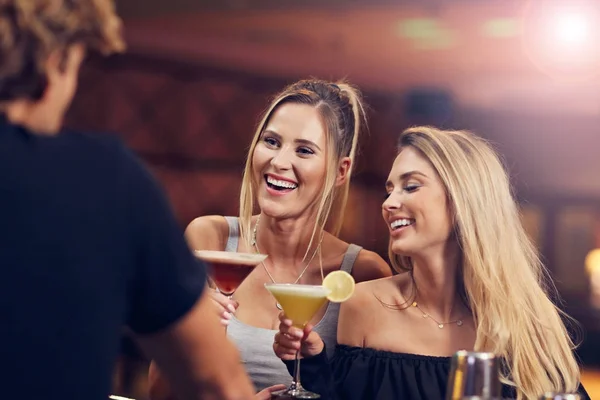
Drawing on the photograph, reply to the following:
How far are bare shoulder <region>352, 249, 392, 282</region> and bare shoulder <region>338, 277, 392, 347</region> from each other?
0.20 metres

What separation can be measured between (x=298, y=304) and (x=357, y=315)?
1.04 ft

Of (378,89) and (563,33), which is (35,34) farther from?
(378,89)

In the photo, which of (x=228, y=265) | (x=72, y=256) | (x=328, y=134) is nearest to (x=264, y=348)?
(x=228, y=265)

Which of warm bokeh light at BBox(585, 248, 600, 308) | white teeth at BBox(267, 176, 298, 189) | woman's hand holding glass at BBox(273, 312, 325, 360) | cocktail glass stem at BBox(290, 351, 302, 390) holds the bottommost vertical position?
cocktail glass stem at BBox(290, 351, 302, 390)

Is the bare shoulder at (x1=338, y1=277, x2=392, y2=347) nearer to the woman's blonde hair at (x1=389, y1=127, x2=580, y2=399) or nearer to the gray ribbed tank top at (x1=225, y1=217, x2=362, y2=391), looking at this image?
the gray ribbed tank top at (x1=225, y1=217, x2=362, y2=391)

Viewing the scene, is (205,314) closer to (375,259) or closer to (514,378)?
(514,378)

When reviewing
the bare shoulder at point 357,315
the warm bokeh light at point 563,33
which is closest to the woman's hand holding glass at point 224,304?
the bare shoulder at point 357,315

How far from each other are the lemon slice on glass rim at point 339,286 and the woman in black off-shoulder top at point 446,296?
16 centimetres

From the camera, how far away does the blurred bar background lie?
271 inches

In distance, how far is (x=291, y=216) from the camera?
8.86ft

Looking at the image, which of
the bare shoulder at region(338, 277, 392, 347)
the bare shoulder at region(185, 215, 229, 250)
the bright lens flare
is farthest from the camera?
the bright lens flare

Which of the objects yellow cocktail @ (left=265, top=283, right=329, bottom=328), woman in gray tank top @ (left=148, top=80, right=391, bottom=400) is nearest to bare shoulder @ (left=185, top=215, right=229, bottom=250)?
woman in gray tank top @ (left=148, top=80, right=391, bottom=400)

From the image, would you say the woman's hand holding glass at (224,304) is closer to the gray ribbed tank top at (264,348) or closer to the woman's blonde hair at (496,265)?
the gray ribbed tank top at (264,348)

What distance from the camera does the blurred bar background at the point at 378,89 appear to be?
6.87 metres
